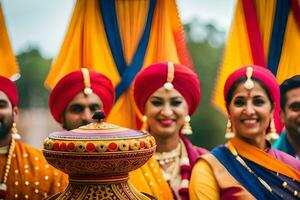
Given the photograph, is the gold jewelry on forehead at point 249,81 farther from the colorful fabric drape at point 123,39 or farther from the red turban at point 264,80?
the colorful fabric drape at point 123,39

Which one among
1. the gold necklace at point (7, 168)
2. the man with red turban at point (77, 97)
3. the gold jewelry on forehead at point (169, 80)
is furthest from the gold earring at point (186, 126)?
the gold necklace at point (7, 168)

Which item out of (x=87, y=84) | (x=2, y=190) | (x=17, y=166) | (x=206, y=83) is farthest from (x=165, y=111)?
(x=206, y=83)

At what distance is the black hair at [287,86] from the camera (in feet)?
13.2

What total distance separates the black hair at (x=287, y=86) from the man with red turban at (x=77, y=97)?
4.20 feet

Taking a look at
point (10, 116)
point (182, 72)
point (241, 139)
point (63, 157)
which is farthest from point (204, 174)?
point (63, 157)

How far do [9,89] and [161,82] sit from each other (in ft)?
3.45

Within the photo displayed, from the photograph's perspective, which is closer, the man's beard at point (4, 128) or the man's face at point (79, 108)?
the man's beard at point (4, 128)

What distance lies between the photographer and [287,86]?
407 cm

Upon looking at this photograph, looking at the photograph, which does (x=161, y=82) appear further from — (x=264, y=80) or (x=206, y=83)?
(x=206, y=83)

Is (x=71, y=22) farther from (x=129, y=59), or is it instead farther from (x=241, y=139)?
(x=241, y=139)

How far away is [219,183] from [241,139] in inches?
15.6

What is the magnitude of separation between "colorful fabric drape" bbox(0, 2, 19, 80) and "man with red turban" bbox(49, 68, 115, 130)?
38cm

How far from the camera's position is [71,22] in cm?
492

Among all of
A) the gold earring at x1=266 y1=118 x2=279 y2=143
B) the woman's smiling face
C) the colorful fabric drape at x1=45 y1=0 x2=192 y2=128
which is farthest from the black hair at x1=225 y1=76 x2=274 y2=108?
the colorful fabric drape at x1=45 y1=0 x2=192 y2=128
